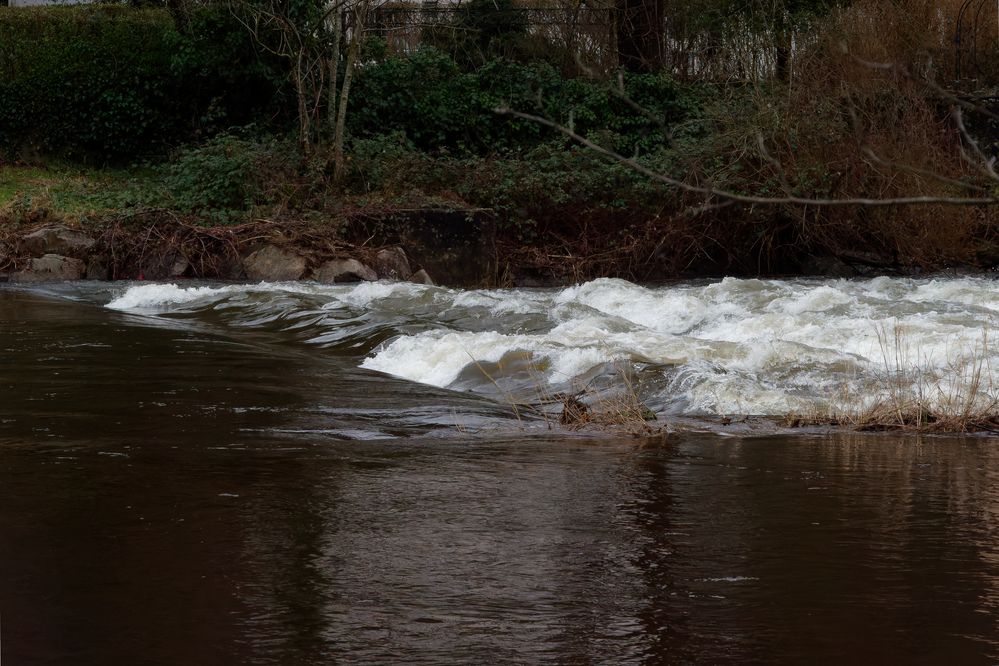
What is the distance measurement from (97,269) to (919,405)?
52.8 feet

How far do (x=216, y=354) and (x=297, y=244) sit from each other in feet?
31.0

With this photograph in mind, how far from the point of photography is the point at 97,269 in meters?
21.2

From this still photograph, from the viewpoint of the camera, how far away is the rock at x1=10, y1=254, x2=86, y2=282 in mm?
20703

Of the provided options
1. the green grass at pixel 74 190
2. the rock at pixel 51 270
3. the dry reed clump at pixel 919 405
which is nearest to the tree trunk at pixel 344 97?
the green grass at pixel 74 190

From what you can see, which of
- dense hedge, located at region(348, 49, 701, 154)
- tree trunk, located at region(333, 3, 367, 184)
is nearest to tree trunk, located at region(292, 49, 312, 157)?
tree trunk, located at region(333, 3, 367, 184)

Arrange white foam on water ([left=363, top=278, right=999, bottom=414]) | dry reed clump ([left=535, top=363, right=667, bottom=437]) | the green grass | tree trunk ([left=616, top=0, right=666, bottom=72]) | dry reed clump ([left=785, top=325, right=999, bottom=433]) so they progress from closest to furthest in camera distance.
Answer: dry reed clump ([left=535, top=363, right=667, bottom=437])
dry reed clump ([left=785, top=325, right=999, bottom=433])
white foam on water ([left=363, top=278, right=999, bottom=414])
the green grass
tree trunk ([left=616, top=0, right=666, bottom=72])

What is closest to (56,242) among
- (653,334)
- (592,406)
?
(653,334)

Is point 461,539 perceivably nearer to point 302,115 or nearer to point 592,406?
point 592,406

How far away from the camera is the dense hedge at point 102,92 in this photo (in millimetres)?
27469

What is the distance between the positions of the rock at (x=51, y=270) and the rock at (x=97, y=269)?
0.11 meters

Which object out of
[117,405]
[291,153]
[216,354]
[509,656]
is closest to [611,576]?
[509,656]

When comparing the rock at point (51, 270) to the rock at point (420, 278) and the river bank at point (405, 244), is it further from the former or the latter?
the rock at point (420, 278)

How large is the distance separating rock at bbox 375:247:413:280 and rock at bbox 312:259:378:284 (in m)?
0.34

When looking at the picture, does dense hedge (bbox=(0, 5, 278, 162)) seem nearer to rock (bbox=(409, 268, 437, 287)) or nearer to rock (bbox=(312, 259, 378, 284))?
rock (bbox=(312, 259, 378, 284))
